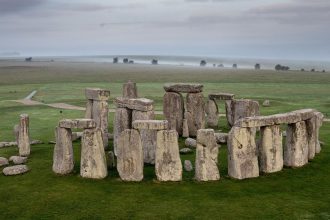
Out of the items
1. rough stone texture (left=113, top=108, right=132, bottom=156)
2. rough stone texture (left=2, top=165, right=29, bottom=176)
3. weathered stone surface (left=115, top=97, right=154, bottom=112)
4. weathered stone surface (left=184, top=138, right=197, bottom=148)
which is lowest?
rough stone texture (left=2, top=165, right=29, bottom=176)

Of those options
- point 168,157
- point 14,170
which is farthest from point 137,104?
point 14,170

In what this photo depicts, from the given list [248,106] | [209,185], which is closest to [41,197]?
[209,185]

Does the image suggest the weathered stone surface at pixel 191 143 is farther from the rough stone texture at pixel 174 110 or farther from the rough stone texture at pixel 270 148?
the rough stone texture at pixel 270 148

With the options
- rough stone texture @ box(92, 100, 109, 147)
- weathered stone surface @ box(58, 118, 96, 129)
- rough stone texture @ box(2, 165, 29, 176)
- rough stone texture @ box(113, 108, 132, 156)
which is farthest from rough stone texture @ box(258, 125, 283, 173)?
rough stone texture @ box(2, 165, 29, 176)

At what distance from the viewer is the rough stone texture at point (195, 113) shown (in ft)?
84.4

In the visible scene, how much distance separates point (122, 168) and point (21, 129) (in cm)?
674

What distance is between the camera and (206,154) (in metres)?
16.5

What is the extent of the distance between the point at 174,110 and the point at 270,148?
29.8 feet

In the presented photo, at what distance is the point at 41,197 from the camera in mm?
15398

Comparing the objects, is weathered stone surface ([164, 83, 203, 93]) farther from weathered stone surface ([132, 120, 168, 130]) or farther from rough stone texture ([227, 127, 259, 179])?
weathered stone surface ([132, 120, 168, 130])

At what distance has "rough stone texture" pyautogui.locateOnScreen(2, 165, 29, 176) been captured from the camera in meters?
18.0

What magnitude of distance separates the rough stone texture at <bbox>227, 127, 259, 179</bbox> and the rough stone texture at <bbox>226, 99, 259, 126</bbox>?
31.0ft

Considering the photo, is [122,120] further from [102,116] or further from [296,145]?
[296,145]

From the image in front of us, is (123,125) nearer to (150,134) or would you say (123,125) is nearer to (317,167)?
(150,134)
